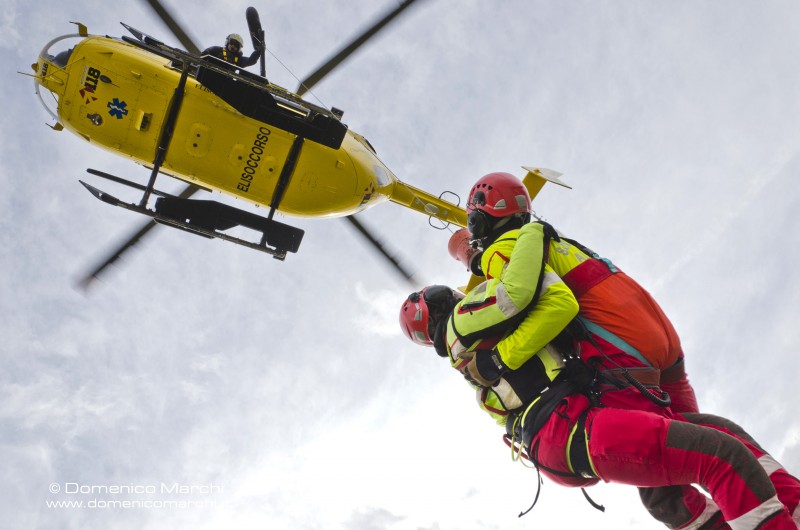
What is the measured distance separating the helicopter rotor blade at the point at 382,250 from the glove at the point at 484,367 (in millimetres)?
4990

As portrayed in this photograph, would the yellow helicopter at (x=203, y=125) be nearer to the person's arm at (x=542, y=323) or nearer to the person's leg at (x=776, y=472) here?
the person's arm at (x=542, y=323)

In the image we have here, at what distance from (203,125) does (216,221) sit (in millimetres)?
1367

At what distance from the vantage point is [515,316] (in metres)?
3.93

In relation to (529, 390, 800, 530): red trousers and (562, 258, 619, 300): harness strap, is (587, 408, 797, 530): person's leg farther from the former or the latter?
(562, 258, 619, 300): harness strap

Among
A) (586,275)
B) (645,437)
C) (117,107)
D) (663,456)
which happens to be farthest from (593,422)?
(117,107)

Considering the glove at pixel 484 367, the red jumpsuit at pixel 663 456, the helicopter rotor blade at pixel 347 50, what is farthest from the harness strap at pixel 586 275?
the helicopter rotor blade at pixel 347 50

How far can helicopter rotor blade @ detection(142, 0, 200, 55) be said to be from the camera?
7.56m

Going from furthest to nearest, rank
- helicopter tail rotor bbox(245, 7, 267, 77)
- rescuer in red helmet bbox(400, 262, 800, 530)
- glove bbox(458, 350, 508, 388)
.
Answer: helicopter tail rotor bbox(245, 7, 267, 77), glove bbox(458, 350, 508, 388), rescuer in red helmet bbox(400, 262, 800, 530)

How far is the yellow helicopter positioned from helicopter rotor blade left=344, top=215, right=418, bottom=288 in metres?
1.11

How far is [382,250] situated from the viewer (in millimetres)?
9297

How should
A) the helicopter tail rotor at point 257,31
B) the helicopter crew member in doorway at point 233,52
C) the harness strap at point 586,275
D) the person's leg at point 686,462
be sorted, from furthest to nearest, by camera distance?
1. the helicopter crew member in doorway at point 233,52
2. the helicopter tail rotor at point 257,31
3. the harness strap at point 586,275
4. the person's leg at point 686,462

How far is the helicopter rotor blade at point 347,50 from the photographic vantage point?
759 cm

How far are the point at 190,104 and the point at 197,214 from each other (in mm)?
1535

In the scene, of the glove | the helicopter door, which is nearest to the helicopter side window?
the helicopter door
